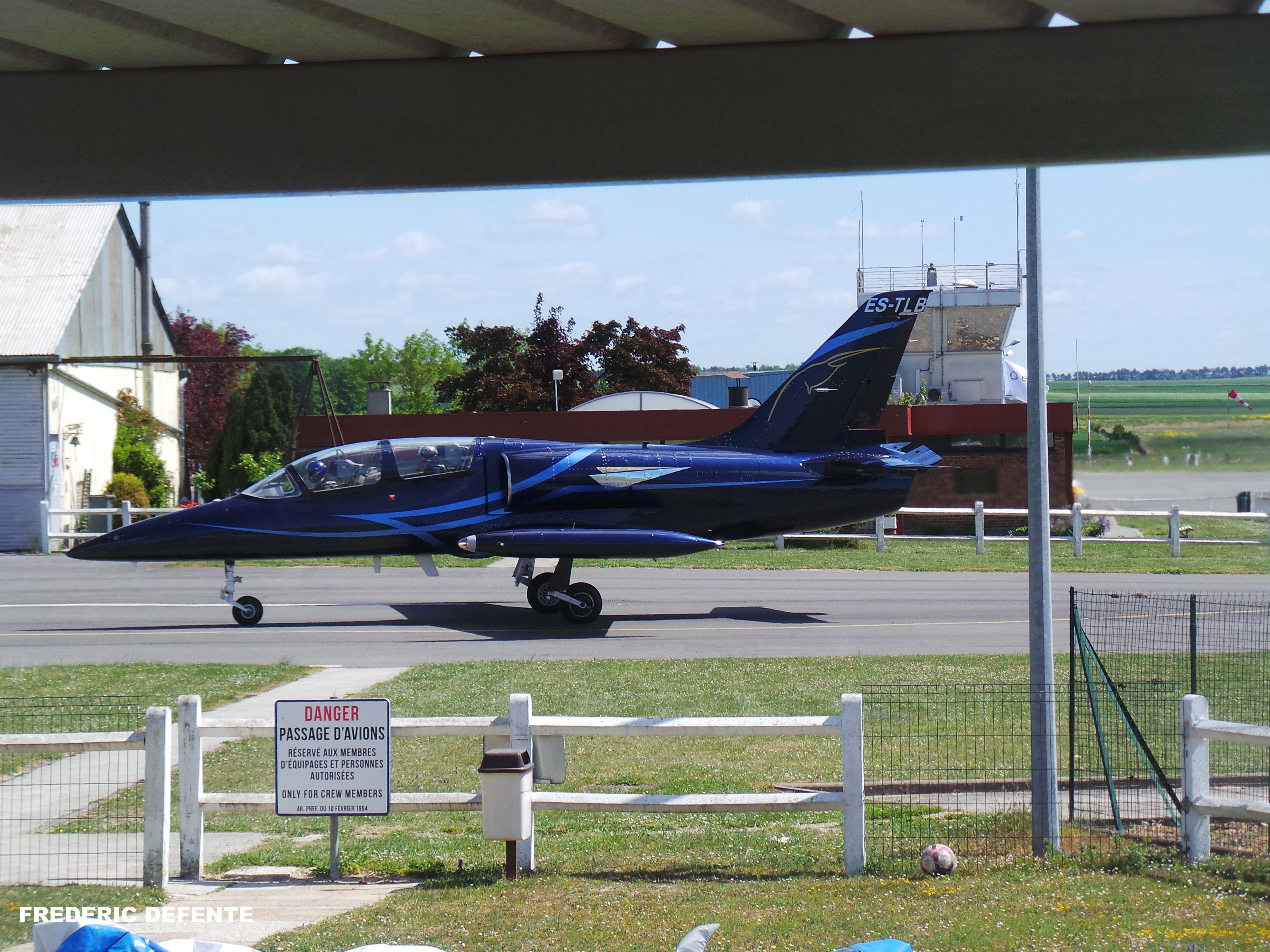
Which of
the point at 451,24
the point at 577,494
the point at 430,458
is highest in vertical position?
the point at 451,24

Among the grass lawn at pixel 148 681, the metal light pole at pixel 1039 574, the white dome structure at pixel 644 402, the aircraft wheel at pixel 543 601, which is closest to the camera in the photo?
the metal light pole at pixel 1039 574

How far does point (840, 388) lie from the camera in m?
22.3

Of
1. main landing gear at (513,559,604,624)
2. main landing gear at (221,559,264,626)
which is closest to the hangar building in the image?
main landing gear at (221,559,264,626)

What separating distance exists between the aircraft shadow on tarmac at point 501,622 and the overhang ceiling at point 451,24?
48.7ft

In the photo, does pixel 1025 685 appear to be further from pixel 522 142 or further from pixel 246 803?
pixel 522 142

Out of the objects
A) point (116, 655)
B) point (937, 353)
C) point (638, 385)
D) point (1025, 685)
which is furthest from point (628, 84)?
point (638, 385)

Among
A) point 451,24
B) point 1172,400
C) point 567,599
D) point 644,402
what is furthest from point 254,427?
point 451,24

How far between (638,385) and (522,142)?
2332 inches

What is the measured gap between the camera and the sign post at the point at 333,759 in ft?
26.1

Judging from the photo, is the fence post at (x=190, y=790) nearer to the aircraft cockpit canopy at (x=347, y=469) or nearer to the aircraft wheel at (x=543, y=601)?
the aircraft cockpit canopy at (x=347, y=469)

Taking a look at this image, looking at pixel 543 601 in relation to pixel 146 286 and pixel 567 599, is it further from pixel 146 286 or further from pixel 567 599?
pixel 146 286

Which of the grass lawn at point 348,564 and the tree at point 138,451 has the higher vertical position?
the tree at point 138,451

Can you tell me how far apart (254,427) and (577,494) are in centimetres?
2236

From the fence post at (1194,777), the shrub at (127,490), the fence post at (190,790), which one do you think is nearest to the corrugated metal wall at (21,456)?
the shrub at (127,490)
